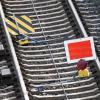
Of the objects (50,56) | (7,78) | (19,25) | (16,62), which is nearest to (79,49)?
(50,56)

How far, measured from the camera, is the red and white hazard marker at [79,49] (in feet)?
44.8

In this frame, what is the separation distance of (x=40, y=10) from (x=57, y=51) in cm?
239

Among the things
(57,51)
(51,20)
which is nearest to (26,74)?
(57,51)

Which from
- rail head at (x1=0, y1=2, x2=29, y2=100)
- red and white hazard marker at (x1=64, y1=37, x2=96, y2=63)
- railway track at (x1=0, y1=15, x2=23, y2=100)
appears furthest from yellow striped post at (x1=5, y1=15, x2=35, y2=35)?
red and white hazard marker at (x1=64, y1=37, x2=96, y2=63)

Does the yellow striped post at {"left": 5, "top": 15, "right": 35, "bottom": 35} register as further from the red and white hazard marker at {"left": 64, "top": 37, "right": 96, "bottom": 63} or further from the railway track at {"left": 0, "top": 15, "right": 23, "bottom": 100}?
the red and white hazard marker at {"left": 64, "top": 37, "right": 96, "bottom": 63}

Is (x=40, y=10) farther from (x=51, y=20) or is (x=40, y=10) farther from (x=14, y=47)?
(x=14, y=47)

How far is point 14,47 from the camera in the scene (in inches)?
599

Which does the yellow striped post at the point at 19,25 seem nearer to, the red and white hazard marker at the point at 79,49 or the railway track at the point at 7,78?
the railway track at the point at 7,78

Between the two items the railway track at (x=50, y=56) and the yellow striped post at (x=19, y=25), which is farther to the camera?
the yellow striped post at (x=19, y=25)

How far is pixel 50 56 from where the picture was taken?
15172 mm

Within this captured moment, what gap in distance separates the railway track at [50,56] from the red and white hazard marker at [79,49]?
0.93m

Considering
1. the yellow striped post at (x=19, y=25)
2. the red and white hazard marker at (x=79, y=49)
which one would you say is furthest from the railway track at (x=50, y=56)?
the red and white hazard marker at (x=79, y=49)

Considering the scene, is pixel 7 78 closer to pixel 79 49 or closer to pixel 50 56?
pixel 50 56

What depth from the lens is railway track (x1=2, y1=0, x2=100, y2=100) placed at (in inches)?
554
